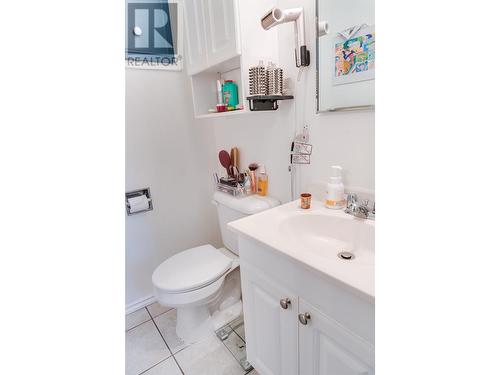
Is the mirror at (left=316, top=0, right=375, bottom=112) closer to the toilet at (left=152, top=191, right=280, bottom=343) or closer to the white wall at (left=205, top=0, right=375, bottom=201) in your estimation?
the white wall at (left=205, top=0, right=375, bottom=201)

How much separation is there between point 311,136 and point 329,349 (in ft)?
2.78

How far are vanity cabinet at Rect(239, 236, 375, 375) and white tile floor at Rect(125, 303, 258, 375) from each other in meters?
0.29

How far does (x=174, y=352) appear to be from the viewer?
1498 millimetres

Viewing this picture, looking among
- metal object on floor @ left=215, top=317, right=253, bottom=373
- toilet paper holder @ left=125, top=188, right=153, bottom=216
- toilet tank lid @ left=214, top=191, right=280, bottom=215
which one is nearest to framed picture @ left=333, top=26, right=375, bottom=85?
toilet tank lid @ left=214, top=191, right=280, bottom=215

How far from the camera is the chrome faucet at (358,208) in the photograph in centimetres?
101

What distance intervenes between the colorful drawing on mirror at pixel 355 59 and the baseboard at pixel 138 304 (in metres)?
1.81

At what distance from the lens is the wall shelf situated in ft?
3.99

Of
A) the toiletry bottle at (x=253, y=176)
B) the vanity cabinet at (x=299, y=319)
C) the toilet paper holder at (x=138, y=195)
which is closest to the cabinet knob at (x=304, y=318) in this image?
the vanity cabinet at (x=299, y=319)

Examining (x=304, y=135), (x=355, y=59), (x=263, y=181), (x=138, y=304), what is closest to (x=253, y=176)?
(x=263, y=181)

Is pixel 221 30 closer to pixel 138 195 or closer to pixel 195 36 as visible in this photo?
pixel 195 36

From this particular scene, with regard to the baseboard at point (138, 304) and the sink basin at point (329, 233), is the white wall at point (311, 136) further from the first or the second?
the baseboard at point (138, 304)
